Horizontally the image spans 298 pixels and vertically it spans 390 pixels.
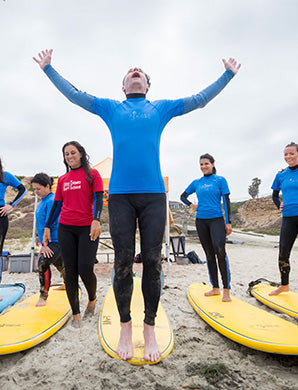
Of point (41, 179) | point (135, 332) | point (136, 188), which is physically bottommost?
point (135, 332)

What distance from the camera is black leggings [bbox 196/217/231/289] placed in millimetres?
3514

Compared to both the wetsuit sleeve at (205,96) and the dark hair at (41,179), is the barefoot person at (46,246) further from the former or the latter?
the wetsuit sleeve at (205,96)

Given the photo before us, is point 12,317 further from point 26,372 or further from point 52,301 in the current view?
point 26,372

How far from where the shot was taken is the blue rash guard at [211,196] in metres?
3.68

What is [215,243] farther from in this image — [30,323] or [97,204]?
[30,323]

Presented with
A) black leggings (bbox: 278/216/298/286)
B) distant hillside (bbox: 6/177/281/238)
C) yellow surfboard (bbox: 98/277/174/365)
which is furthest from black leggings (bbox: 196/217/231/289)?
distant hillside (bbox: 6/177/281/238)

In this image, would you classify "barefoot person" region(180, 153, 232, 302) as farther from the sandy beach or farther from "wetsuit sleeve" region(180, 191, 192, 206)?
the sandy beach

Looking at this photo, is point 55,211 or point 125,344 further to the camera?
point 55,211

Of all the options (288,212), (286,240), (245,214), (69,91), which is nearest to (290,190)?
(288,212)

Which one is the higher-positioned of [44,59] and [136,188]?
[44,59]

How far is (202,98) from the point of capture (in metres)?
2.17

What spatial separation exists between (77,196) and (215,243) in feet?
6.94

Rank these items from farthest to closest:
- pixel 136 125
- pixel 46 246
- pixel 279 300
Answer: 1. pixel 279 300
2. pixel 46 246
3. pixel 136 125

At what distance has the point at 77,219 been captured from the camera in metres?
2.64
